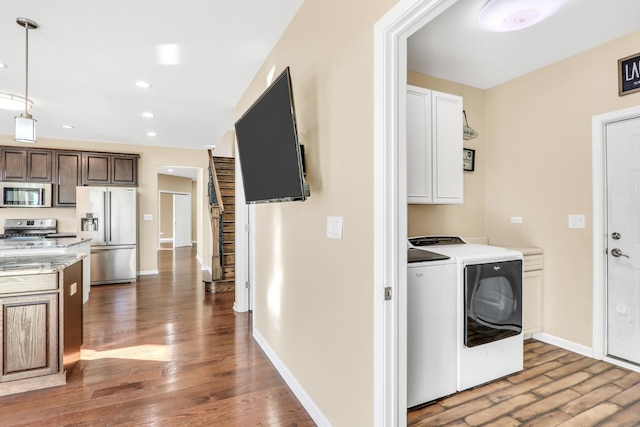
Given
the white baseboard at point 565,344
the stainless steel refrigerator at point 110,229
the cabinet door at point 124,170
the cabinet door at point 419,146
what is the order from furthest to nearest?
the cabinet door at point 124,170 → the stainless steel refrigerator at point 110,229 → the white baseboard at point 565,344 → the cabinet door at point 419,146

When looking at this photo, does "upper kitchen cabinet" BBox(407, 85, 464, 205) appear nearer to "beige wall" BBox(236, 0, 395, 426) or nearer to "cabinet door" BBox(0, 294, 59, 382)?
"beige wall" BBox(236, 0, 395, 426)

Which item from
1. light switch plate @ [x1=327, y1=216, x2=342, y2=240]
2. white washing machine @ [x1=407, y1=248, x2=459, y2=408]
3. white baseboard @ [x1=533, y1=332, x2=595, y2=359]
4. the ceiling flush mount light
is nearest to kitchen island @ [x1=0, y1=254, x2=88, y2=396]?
light switch plate @ [x1=327, y1=216, x2=342, y2=240]

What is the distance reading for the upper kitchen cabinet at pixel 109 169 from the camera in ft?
19.0

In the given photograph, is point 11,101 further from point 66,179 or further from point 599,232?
point 599,232

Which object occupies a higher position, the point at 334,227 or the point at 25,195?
the point at 25,195

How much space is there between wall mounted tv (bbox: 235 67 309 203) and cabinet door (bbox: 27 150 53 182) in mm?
4948

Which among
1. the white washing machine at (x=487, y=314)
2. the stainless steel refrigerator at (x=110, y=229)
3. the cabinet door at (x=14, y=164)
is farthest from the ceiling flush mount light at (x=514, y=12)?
the cabinet door at (x=14, y=164)

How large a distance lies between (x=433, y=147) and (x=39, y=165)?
6408 mm

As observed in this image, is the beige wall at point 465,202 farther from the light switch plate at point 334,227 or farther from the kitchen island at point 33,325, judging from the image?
the kitchen island at point 33,325

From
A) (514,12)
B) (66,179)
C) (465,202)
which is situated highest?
(514,12)

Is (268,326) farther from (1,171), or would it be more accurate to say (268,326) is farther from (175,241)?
(175,241)

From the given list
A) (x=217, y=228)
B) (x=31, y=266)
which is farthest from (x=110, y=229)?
(x=31, y=266)

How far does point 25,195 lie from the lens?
5.39m

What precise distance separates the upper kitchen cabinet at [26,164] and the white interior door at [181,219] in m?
5.95
